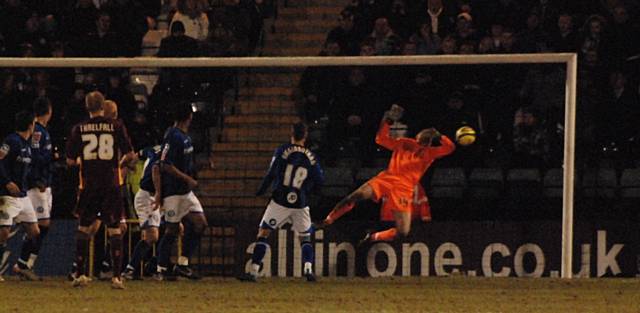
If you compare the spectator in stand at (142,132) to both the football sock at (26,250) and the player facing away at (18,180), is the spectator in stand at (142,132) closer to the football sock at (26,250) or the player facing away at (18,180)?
the player facing away at (18,180)

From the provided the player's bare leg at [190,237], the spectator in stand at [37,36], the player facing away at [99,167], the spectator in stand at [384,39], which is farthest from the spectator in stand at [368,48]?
the player facing away at [99,167]

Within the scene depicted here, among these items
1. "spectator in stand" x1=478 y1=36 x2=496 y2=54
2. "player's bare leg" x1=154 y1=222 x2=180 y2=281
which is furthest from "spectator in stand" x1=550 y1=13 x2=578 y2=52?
"player's bare leg" x1=154 y1=222 x2=180 y2=281

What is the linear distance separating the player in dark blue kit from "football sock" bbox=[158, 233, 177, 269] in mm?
1352

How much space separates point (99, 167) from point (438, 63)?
4609 millimetres

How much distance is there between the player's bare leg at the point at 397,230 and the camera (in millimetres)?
17797

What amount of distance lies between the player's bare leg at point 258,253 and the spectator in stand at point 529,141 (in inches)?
123

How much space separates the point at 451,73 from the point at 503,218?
1828 millimetres

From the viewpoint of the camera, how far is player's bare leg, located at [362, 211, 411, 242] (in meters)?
17.8

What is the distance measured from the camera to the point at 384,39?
20031mm

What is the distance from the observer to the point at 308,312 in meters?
13.0

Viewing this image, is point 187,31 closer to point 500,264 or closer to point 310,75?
point 310,75

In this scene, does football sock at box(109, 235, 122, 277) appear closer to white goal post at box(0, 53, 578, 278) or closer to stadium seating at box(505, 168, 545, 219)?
white goal post at box(0, 53, 578, 278)

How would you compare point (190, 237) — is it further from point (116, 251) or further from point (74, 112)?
point (74, 112)

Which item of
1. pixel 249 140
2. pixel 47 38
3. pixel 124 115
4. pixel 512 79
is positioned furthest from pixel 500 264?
pixel 47 38
